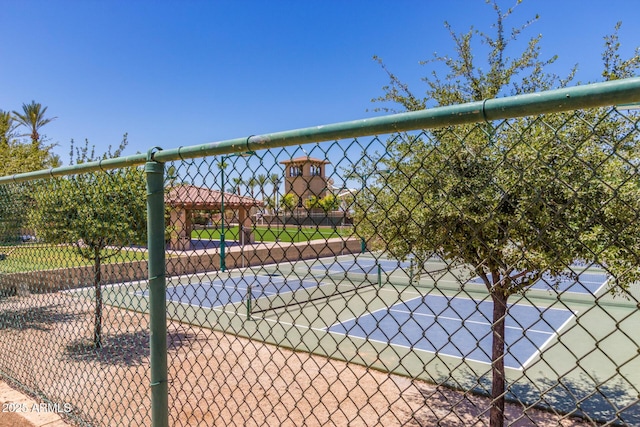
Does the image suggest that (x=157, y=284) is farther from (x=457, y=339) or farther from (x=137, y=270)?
(x=457, y=339)

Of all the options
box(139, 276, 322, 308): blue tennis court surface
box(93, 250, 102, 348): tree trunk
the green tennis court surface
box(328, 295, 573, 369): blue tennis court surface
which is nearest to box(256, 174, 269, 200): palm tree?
the green tennis court surface

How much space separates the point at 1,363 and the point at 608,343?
11.1m

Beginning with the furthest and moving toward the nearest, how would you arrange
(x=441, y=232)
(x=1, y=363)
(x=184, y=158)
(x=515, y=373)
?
(x=515, y=373), (x=1, y=363), (x=441, y=232), (x=184, y=158)

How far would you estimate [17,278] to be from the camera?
22.0 ft

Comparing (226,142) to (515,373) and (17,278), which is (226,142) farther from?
(515,373)

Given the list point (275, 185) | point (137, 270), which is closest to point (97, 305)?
point (137, 270)

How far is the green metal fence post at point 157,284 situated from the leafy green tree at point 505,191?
119cm

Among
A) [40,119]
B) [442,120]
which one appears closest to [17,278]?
[442,120]

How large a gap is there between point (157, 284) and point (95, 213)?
4981 mm

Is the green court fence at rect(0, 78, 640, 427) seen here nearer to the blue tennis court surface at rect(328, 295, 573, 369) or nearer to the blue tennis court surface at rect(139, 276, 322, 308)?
the blue tennis court surface at rect(328, 295, 573, 369)

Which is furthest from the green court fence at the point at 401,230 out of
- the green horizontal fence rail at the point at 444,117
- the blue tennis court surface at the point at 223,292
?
the blue tennis court surface at the point at 223,292

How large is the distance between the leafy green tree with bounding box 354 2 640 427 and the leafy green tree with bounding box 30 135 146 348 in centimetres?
235

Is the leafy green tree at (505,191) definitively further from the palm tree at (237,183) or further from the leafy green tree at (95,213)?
the leafy green tree at (95,213)

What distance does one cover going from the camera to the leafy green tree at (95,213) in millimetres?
3963
